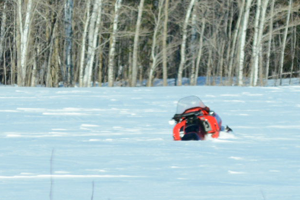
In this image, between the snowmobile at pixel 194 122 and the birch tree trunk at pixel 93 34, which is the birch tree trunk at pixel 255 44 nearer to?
the birch tree trunk at pixel 93 34

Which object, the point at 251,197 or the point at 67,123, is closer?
the point at 251,197

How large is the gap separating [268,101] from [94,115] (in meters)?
5.05

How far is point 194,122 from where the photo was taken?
319 inches

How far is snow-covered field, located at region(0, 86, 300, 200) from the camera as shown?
4562mm

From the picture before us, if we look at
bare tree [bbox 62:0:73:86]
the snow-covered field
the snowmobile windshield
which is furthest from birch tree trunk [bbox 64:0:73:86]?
the snowmobile windshield

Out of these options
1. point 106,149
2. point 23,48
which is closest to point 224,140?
point 106,149

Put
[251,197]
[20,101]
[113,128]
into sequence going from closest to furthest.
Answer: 1. [251,197]
2. [113,128]
3. [20,101]

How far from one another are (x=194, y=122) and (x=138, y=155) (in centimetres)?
175

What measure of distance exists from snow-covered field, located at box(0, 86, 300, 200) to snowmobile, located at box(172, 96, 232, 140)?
0.15m

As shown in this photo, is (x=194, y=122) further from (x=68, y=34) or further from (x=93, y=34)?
(x=68, y=34)

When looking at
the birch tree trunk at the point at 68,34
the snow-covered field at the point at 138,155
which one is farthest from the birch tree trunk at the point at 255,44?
the snow-covered field at the point at 138,155

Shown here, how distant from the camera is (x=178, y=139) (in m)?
7.97

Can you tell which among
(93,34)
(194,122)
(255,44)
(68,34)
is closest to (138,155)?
(194,122)

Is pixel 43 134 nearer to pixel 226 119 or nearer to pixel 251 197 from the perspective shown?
pixel 226 119
